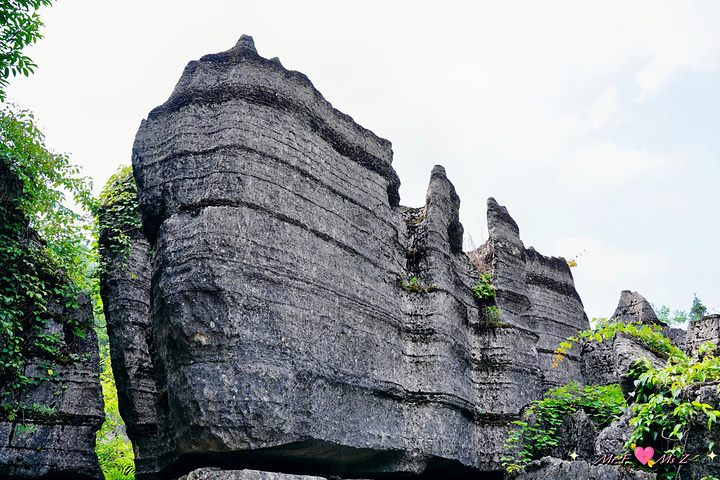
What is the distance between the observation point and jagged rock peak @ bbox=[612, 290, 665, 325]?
15438 mm

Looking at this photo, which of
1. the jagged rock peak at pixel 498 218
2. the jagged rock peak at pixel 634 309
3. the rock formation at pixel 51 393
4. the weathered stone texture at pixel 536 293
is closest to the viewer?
the rock formation at pixel 51 393

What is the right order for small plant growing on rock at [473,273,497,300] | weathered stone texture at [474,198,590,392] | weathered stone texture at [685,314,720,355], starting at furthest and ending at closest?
1. weathered stone texture at [474,198,590,392]
2. small plant growing on rock at [473,273,497,300]
3. weathered stone texture at [685,314,720,355]

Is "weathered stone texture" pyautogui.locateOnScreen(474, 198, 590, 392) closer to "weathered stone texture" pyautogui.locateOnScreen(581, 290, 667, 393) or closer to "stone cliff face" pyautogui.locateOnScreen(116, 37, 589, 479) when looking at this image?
"weathered stone texture" pyautogui.locateOnScreen(581, 290, 667, 393)

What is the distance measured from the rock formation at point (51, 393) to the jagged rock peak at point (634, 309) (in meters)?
13.3

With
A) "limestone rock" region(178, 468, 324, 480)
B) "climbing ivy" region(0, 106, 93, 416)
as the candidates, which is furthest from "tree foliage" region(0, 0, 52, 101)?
"limestone rock" region(178, 468, 324, 480)

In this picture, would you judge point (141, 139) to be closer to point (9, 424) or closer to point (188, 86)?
point (188, 86)

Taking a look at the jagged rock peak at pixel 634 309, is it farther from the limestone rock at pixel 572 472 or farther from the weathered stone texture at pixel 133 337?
the weathered stone texture at pixel 133 337

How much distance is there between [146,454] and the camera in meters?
7.37

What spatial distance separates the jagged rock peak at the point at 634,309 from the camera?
1544 cm

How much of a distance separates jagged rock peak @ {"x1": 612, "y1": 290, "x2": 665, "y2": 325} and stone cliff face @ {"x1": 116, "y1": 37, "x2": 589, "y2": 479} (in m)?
7.63

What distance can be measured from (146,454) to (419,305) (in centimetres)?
407

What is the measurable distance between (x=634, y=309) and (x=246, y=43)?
42.6ft

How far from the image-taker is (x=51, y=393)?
768cm

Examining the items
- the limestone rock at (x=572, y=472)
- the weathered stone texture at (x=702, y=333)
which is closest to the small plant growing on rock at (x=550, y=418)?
the limestone rock at (x=572, y=472)
